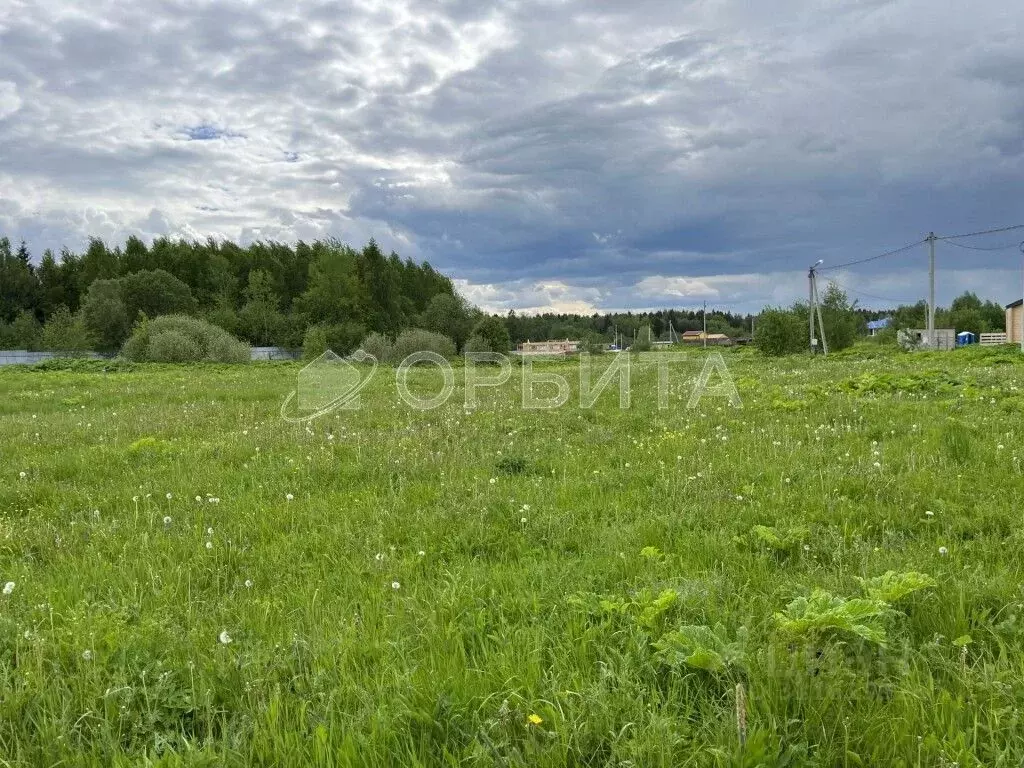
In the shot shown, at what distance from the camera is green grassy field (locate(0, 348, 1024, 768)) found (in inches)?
104

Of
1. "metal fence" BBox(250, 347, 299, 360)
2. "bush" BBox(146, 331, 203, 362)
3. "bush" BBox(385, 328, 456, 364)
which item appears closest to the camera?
"bush" BBox(146, 331, 203, 362)

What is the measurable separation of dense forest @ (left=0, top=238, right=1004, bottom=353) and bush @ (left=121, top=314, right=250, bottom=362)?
721 inches

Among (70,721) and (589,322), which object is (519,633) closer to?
(70,721)

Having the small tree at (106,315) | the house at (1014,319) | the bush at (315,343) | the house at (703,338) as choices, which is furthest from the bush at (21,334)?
the house at (703,338)

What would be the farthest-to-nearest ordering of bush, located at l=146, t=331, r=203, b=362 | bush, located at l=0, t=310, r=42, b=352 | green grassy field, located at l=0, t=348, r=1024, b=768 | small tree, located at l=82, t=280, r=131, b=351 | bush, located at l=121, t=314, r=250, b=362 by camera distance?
small tree, located at l=82, t=280, r=131, b=351 < bush, located at l=0, t=310, r=42, b=352 < bush, located at l=121, t=314, r=250, b=362 < bush, located at l=146, t=331, r=203, b=362 < green grassy field, located at l=0, t=348, r=1024, b=768

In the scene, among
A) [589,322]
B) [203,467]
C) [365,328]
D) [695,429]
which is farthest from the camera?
[589,322]

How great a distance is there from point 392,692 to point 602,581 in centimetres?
174

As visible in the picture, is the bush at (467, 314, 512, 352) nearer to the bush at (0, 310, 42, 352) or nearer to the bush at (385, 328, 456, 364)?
the bush at (385, 328, 456, 364)

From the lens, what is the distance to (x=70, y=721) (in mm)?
2854

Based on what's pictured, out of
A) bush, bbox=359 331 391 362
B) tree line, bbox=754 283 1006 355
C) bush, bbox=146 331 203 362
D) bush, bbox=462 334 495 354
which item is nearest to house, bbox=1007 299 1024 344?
tree line, bbox=754 283 1006 355

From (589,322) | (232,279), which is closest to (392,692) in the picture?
(232,279)

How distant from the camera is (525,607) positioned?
3.89 metres

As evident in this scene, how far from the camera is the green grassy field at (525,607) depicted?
2635 millimetres

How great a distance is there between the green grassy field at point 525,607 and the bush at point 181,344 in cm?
4899
